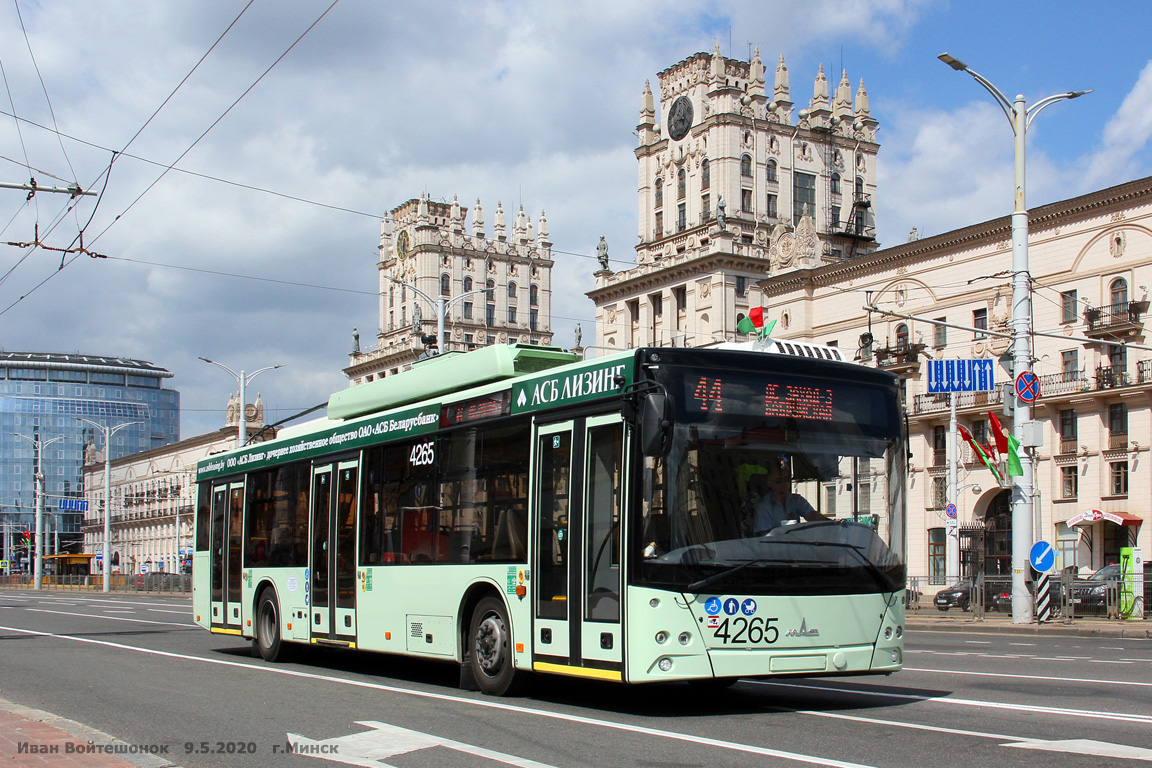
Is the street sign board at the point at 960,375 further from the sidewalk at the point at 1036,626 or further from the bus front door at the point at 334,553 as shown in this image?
the bus front door at the point at 334,553

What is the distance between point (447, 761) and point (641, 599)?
2.32 metres

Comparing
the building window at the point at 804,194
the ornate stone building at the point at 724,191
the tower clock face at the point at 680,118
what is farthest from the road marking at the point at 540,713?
the building window at the point at 804,194

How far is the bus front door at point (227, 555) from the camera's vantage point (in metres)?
18.0

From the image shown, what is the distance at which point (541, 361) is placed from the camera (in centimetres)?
1236

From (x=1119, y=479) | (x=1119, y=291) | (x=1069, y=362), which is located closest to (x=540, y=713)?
(x=1119, y=291)

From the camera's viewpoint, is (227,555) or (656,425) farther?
(227,555)

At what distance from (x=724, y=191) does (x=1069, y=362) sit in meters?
30.9

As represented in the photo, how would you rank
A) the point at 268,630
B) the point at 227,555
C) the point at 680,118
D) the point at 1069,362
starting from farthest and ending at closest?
1. the point at 680,118
2. the point at 1069,362
3. the point at 227,555
4. the point at 268,630

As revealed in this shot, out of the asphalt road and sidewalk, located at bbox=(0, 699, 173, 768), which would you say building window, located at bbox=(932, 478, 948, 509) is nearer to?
the asphalt road

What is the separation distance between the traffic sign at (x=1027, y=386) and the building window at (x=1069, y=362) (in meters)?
24.4

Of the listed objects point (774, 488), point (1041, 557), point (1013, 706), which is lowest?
point (1041, 557)

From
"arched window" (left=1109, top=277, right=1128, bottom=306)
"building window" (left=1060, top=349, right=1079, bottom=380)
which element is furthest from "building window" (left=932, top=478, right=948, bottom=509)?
"arched window" (left=1109, top=277, right=1128, bottom=306)

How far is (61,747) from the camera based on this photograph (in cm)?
803

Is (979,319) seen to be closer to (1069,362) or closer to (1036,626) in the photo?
(1069,362)
